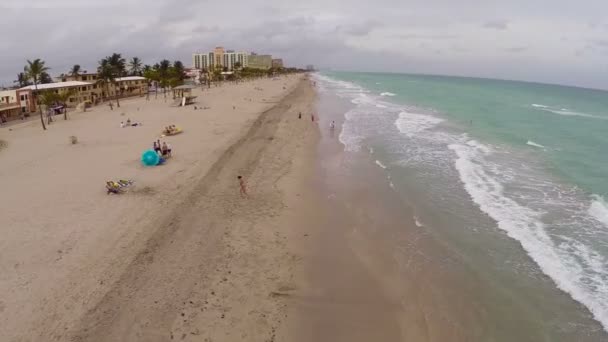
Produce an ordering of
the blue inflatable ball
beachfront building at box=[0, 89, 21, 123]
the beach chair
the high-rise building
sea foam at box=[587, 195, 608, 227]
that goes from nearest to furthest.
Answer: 1. sea foam at box=[587, 195, 608, 227]
2. the beach chair
3. the blue inflatable ball
4. beachfront building at box=[0, 89, 21, 123]
5. the high-rise building

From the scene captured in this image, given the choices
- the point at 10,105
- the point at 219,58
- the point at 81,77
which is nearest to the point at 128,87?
the point at 81,77

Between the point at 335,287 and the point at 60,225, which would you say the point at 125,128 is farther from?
the point at 335,287

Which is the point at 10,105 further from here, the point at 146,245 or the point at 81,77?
the point at 146,245

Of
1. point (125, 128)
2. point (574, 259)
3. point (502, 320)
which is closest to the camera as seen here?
point (502, 320)

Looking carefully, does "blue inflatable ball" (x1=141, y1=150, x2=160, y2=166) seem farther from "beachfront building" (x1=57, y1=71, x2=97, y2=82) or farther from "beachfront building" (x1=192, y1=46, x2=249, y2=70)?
"beachfront building" (x1=192, y1=46, x2=249, y2=70)

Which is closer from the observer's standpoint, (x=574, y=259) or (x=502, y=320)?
(x=502, y=320)

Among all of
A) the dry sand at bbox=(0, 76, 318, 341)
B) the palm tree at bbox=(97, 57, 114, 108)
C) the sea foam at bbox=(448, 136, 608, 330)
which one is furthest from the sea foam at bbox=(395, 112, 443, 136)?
the palm tree at bbox=(97, 57, 114, 108)

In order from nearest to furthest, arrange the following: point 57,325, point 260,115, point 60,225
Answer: point 57,325
point 60,225
point 260,115

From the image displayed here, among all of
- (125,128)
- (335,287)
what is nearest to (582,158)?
(335,287)

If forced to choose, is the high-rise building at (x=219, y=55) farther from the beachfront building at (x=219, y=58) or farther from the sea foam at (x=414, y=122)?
the sea foam at (x=414, y=122)
